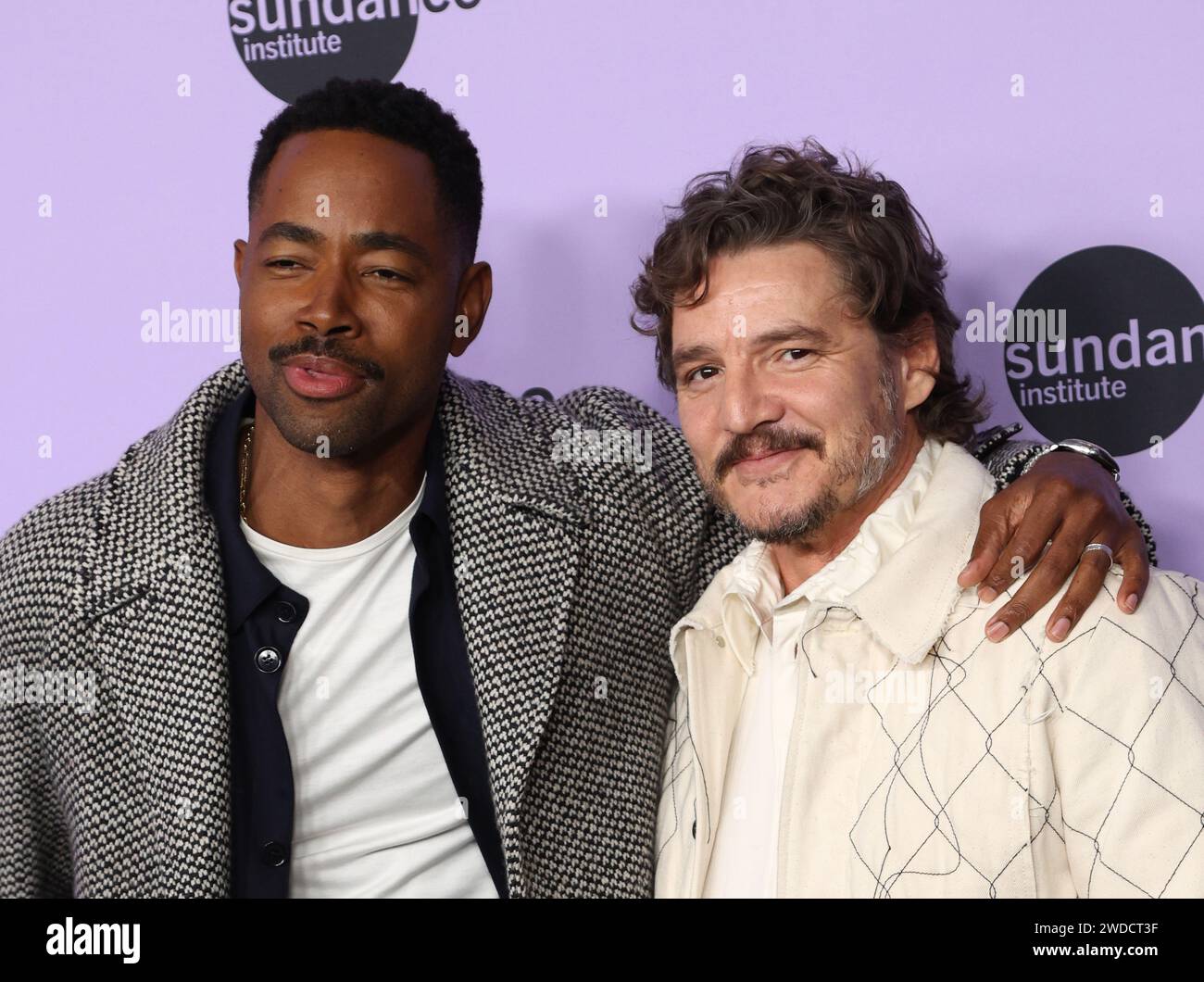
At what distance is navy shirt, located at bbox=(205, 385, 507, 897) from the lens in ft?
6.07

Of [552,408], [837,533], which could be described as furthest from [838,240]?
[552,408]

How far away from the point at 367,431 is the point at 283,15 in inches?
38.9

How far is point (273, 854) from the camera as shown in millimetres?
1834

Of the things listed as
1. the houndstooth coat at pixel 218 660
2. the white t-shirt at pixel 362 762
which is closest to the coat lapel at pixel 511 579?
the houndstooth coat at pixel 218 660

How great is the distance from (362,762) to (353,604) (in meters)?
0.22

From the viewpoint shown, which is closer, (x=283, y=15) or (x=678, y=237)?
(x=678, y=237)

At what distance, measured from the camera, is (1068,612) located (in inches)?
64.1

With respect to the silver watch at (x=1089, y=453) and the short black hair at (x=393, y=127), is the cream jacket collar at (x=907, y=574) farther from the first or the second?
the short black hair at (x=393, y=127)

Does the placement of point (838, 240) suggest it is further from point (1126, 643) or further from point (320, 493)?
point (320, 493)

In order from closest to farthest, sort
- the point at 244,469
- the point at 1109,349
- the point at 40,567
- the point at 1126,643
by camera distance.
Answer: the point at 1126,643 < the point at 40,567 < the point at 244,469 < the point at 1109,349

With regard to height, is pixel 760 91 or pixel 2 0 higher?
pixel 2 0
